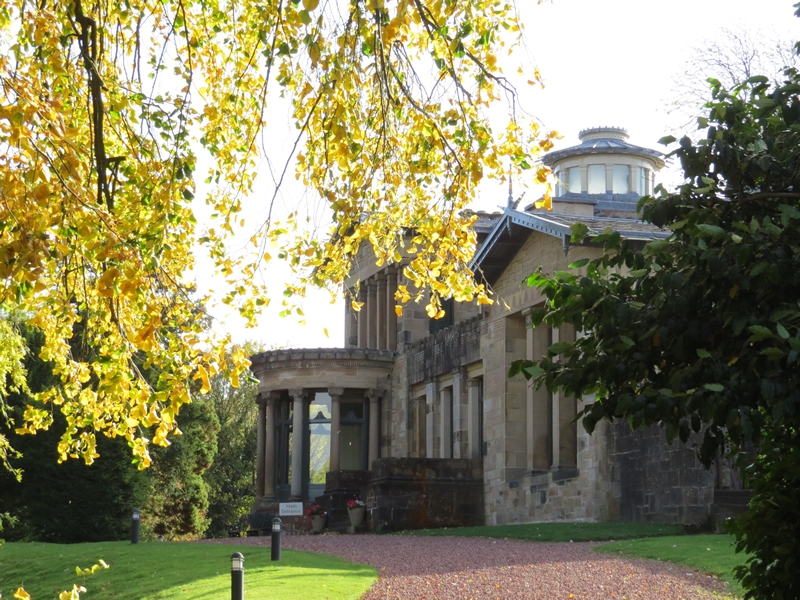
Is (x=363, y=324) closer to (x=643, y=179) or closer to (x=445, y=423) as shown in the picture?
(x=445, y=423)

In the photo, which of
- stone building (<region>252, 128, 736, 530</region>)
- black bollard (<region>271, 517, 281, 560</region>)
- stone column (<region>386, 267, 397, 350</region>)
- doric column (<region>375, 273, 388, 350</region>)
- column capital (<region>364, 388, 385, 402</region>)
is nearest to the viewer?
black bollard (<region>271, 517, 281, 560</region>)

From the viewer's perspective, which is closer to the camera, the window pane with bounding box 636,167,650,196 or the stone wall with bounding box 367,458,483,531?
the stone wall with bounding box 367,458,483,531

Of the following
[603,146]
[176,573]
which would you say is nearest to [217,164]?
[176,573]

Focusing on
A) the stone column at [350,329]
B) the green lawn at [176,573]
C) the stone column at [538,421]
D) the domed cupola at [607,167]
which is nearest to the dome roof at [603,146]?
the domed cupola at [607,167]

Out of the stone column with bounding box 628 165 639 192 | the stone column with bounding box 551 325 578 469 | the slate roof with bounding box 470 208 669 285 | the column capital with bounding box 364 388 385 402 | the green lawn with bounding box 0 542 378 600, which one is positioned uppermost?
the stone column with bounding box 628 165 639 192

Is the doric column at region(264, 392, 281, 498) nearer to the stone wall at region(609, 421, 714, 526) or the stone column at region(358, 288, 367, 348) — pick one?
the stone column at region(358, 288, 367, 348)

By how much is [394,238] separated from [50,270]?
2.41 metres

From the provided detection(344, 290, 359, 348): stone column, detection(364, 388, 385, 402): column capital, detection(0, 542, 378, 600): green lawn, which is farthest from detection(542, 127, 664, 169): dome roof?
detection(0, 542, 378, 600): green lawn

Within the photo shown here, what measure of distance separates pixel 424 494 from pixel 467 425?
14.4ft

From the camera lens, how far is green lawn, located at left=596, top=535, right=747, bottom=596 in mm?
13625

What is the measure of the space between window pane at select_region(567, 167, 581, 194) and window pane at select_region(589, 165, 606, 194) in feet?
1.54

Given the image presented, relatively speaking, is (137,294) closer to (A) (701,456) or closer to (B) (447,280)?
(B) (447,280)

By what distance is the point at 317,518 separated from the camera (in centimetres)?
2888

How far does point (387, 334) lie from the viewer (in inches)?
1539
